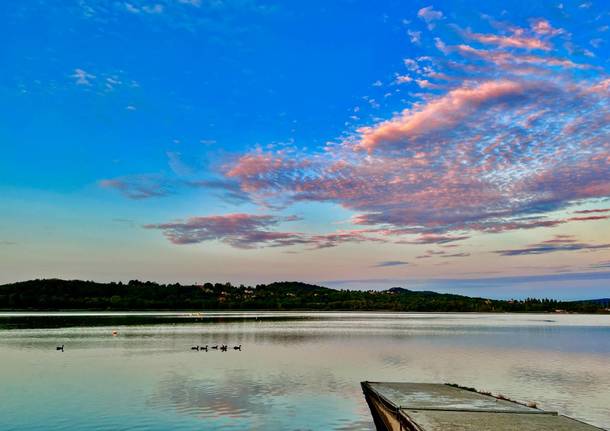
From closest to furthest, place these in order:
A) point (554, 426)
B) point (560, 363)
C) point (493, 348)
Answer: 1. point (554, 426)
2. point (560, 363)
3. point (493, 348)

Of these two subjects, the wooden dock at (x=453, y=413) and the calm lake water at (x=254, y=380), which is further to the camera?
the calm lake water at (x=254, y=380)

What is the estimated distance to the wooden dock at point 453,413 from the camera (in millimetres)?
18391

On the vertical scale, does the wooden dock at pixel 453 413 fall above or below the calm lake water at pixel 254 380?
above

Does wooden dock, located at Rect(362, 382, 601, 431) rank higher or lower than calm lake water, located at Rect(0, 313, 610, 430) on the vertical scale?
higher

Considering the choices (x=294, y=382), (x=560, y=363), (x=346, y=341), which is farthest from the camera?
(x=346, y=341)

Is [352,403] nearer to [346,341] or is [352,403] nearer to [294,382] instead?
[294,382]

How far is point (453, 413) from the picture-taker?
20.9 metres

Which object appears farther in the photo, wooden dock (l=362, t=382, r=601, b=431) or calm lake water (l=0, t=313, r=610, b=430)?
calm lake water (l=0, t=313, r=610, b=430)

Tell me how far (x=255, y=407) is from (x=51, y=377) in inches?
753

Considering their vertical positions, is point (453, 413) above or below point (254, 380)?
above

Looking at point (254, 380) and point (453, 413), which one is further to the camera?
point (254, 380)

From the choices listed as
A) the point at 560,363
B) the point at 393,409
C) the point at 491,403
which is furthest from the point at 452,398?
the point at 560,363

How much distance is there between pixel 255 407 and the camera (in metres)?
27.4

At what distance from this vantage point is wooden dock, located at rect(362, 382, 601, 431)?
18.4m
